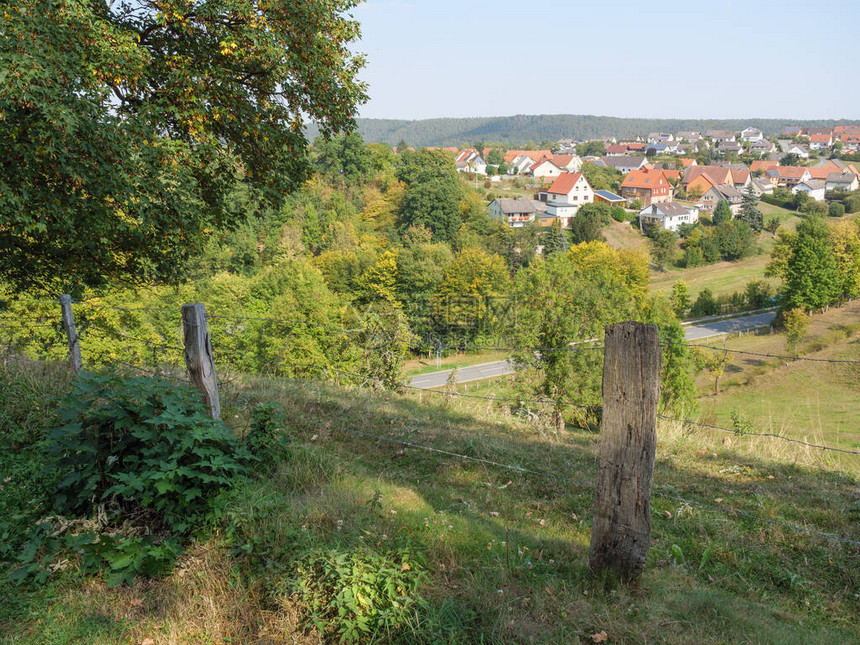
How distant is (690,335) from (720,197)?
74.8 meters

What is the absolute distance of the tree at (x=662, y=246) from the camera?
80.8 metres

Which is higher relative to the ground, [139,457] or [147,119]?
[147,119]

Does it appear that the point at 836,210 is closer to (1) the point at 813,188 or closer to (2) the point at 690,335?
(1) the point at 813,188

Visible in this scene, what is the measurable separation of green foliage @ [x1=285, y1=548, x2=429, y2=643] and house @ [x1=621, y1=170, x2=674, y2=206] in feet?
406

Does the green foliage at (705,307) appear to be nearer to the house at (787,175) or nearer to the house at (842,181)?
the house at (842,181)

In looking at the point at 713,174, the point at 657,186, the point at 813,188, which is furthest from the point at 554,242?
the point at 813,188

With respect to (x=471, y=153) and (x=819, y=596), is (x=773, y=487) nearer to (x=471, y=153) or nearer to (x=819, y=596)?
(x=819, y=596)

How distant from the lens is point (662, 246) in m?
84.6

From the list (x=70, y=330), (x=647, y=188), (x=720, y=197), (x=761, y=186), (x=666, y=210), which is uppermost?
(x=70, y=330)

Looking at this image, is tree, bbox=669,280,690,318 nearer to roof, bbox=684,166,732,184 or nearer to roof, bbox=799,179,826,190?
roof, bbox=684,166,732,184

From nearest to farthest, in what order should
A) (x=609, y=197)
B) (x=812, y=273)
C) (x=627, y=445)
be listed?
(x=627, y=445) → (x=812, y=273) → (x=609, y=197)

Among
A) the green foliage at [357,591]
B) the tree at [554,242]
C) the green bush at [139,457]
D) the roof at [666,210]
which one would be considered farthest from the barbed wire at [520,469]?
the roof at [666,210]

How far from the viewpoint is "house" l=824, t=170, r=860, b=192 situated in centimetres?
13275

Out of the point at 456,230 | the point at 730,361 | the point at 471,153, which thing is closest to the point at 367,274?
the point at 456,230
